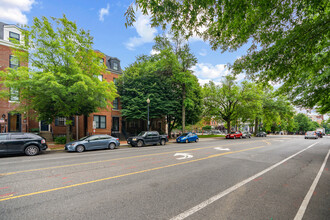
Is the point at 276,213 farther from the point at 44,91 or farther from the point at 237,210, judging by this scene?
the point at 44,91

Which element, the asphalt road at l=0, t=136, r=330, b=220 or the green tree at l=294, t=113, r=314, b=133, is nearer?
the asphalt road at l=0, t=136, r=330, b=220

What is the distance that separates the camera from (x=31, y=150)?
36.0 feet

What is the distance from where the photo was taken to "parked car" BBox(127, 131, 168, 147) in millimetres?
16688

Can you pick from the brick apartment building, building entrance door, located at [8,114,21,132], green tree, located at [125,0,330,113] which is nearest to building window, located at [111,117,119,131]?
the brick apartment building

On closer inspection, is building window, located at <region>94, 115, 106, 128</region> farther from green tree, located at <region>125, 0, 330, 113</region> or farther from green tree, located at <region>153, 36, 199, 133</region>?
green tree, located at <region>125, 0, 330, 113</region>

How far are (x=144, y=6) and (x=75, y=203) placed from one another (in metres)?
5.24

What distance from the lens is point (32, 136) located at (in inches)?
445

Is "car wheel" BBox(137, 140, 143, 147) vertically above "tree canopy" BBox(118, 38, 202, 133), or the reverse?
"tree canopy" BBox(118, 38, 202, 133)

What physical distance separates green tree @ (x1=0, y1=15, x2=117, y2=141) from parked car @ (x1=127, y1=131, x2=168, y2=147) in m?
5.19

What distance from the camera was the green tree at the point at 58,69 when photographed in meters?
12.8

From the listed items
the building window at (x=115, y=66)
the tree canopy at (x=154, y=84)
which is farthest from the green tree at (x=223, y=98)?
the building window at (x=115, y=66)

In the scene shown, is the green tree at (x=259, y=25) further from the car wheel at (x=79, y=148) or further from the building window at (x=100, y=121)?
the building window at (x=100, y=121)

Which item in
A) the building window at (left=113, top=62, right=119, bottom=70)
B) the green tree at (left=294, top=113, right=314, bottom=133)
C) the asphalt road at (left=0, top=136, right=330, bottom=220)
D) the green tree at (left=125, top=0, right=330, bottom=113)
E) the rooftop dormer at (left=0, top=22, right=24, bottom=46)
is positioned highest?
the rooftop dormer at (left=0, top=22, right=24, bottom=46)

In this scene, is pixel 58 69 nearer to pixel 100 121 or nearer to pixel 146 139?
pixel 146 139
